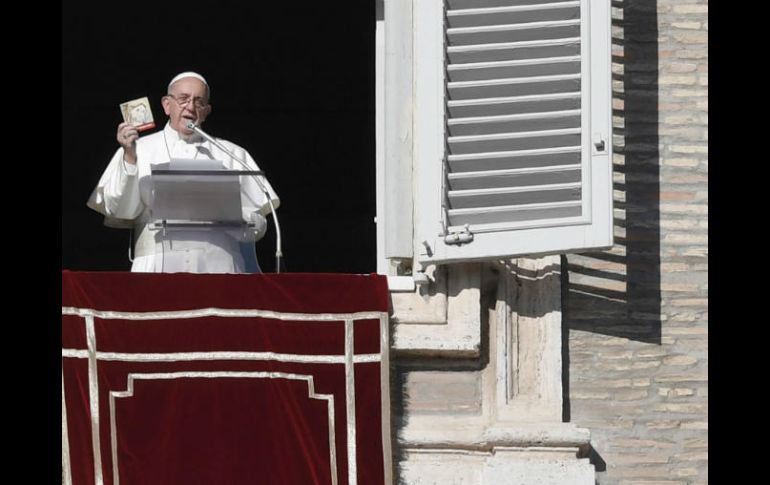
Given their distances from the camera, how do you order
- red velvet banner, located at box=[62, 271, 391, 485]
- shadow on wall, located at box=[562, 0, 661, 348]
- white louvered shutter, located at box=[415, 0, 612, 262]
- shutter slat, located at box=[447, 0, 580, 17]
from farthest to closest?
shadow on wall, located at box=[562, 0, 661, 348], shutter slat, located at box=[447, 0, 580, 17], white louvered shutter, located at box=[415, 0, 612, 262], red velvet banner, located at box=[62, 271, 391, 485]

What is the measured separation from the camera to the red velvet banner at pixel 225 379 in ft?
39.4

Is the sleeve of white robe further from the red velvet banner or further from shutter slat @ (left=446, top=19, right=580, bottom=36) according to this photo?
shutter slat @ (left=446, top=19, right=580, bottom=36)

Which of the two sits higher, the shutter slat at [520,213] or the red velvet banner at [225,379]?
the shutter slat at [520,213]

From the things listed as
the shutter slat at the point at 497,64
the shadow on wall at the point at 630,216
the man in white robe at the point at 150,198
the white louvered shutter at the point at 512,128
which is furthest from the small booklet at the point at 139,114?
the shadow on wall at the point at 630,216

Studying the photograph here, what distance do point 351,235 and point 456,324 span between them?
3313mm

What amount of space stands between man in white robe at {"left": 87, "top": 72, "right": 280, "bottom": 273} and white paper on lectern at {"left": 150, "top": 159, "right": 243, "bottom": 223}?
9 centimetres

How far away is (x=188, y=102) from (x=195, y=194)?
3.01 ft

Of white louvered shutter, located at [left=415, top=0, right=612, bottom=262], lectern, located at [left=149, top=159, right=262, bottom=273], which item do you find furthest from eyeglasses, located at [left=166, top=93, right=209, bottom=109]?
white louvered shutter, located at [left=415, top=0, right=612, bottom=262]

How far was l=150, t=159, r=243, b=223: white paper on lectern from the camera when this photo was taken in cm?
1220

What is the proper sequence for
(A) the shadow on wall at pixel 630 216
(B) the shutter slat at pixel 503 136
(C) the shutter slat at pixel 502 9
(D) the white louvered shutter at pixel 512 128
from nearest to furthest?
(D) the white louvered shutter at pixel 512 128 → (B) the shutter slat at pixel 503 136 → (C) the shutter slat at pixel 502 9 → (A) the shadow on wall at pixel 630 216

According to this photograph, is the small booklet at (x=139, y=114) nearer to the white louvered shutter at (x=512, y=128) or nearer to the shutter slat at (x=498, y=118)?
the white louvered shutter at (x=512, y=128)

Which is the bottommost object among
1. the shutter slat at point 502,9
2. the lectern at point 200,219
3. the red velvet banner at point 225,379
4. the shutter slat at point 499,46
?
the red velvet banner at point 225,379

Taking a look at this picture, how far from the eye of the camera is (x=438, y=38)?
40.7 feet

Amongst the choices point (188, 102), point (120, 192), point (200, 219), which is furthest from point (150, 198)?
point (188, 102)
